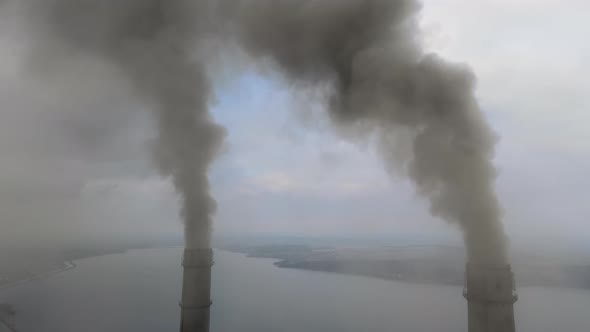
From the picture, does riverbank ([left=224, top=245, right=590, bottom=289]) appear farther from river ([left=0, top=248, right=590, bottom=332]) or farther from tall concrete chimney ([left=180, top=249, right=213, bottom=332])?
tall concrete chimney ([left=180, top=249, right=213, bottom=332])

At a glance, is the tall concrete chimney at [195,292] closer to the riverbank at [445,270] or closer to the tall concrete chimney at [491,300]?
the tall concrete chimney at [491,300]

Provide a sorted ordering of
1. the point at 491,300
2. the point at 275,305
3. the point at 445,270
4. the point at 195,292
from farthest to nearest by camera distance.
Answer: the point at 445,270
the point at 275,305
the point at 195,292
the point at 491,300

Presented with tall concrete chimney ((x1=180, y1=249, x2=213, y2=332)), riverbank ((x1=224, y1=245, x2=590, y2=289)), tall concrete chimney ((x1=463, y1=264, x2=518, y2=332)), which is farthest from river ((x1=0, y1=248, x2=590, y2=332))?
tall concrete chimney ((x1=463, y1=264, x2=518, y2=332))

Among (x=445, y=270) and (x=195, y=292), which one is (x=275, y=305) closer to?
(x=195, y=292)

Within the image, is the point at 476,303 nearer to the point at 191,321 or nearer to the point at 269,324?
the point at 191,321

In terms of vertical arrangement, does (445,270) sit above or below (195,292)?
below

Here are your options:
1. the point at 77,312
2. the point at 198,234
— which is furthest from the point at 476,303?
the point at 77,312

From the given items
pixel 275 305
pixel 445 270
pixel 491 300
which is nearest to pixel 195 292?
pixel 491 300
